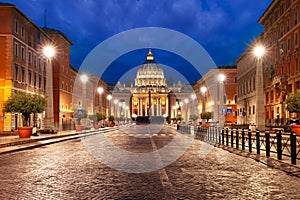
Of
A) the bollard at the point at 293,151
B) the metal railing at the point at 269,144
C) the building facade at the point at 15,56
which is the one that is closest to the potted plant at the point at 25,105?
the building facade at the point at 15,56

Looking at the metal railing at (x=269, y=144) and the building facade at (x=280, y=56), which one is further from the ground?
the building facade at (x=280, y=56)

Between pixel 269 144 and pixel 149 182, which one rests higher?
pixel 269 144

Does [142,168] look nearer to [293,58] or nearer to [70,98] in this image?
[293,58]

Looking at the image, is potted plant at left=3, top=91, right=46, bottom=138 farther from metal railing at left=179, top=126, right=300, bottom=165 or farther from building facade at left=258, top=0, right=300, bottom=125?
building facade at left=258, top=0, right=300, bottom=125

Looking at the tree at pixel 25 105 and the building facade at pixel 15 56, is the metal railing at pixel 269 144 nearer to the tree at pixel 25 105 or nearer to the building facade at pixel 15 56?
the tree at pixel 25 105

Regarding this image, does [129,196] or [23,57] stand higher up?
[23,57]

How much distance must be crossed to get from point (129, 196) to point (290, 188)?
11.6 feet

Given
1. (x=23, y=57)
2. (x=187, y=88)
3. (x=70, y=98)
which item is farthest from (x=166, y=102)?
(x=23, y=57)

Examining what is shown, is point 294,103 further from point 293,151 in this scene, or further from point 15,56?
point 15,56

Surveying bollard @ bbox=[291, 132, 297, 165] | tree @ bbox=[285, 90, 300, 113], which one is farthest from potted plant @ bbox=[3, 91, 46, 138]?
bollard @ bbox=[291, 132, 297, 165]

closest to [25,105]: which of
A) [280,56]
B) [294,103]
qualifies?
[294,103]

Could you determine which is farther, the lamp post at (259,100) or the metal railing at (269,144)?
the lamp post at (259,100)

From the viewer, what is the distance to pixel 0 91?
43.2 meters

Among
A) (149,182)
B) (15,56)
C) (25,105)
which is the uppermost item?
(15,56)
